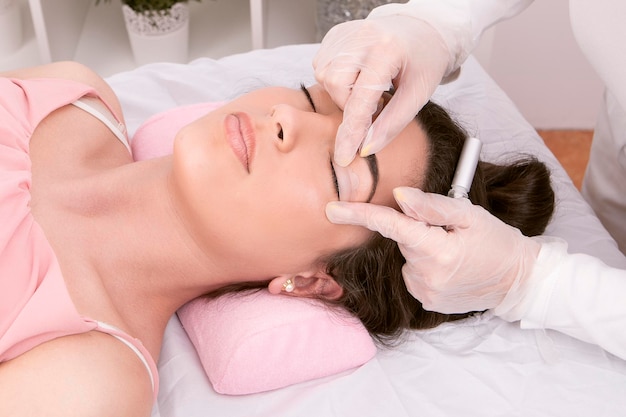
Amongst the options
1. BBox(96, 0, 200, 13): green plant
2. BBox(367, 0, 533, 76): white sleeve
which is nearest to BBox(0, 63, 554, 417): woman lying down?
BBox(367, 0, 533, 76): white sleeve

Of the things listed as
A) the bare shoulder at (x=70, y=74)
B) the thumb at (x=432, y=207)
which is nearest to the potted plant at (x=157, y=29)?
the bare shoulder at (x=70, y=74)

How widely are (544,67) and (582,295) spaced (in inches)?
60.5

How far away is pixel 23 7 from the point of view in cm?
259

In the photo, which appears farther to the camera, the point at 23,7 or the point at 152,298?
the point at 23,7

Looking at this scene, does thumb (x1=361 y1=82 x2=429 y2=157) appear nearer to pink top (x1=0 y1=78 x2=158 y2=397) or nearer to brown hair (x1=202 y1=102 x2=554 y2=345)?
brown hair (x1=202 y1=102 x2=554 y2=345)

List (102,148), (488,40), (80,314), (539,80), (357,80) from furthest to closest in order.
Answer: (539,80)
(488,40)
(102,148)
(357,80)
(80,314)

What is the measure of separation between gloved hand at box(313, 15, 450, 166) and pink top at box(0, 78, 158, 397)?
0.48 metres

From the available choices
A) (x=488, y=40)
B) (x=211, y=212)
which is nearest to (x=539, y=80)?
(x=488, y=40)

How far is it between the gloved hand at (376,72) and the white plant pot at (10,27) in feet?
5.08

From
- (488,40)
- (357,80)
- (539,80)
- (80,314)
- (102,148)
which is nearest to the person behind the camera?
(80,314)

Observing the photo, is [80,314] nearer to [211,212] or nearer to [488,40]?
[211,212]

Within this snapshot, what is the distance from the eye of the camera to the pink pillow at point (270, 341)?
48.3 inches

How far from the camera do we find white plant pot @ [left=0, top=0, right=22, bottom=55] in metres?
2.38

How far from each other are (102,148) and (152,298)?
0.37 m
